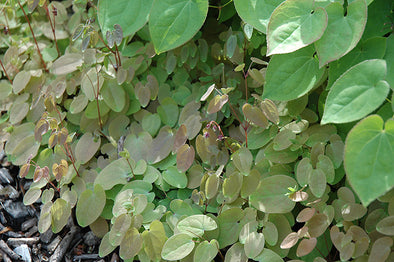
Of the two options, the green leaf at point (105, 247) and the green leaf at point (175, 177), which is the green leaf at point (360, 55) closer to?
the green leaf at point (175, 177)

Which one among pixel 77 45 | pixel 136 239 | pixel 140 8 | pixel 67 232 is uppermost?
pixel 140 8

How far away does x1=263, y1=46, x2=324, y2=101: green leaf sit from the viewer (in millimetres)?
1199

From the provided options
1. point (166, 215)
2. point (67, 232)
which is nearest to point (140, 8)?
point (166, 215)

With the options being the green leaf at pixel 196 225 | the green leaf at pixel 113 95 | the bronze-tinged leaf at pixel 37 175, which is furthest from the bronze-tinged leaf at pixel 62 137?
the green leaf at pixel 196 225

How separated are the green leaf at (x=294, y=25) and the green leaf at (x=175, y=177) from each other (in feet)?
1.67

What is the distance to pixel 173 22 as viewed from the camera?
129 centimetres

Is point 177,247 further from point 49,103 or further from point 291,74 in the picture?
point 49,103

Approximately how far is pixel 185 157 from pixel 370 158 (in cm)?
58

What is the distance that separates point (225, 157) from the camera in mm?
1358

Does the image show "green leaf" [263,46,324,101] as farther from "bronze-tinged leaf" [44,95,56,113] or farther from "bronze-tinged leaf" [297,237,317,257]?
"bronze-tinged leaf" [44,95,56,113]

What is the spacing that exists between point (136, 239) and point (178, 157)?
279 millimetres

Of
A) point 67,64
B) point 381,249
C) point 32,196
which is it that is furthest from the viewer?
point 67,64

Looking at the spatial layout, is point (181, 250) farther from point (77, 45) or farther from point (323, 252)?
point (77, 45)

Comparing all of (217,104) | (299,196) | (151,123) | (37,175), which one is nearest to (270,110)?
(217,104)
